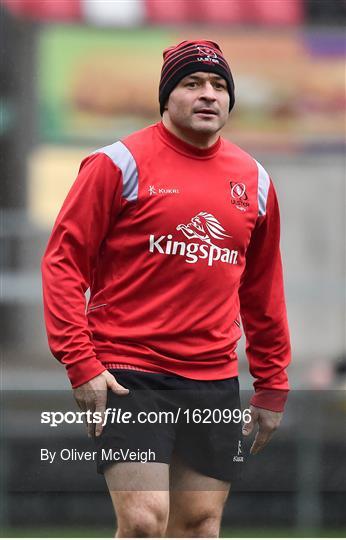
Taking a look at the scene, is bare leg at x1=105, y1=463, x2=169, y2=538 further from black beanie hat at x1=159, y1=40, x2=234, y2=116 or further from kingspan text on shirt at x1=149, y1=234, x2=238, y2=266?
black beanie hat at x1=159, y1=40, x2=234, y2=116

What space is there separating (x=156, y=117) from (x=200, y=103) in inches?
317

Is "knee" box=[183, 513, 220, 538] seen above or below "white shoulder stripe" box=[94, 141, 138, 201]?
below

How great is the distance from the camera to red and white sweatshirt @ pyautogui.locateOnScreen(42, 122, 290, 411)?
170 inches

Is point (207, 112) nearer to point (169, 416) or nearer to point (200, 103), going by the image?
point (200, 103)

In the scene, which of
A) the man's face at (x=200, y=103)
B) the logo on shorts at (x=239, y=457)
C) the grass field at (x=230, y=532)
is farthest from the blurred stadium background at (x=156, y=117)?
the man's face at (x=200, y=103)

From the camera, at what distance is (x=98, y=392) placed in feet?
13.9

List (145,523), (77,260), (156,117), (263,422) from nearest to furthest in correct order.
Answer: (145,523)
(77,260)
(263,422)
(156,117)

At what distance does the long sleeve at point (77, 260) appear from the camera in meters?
4.27

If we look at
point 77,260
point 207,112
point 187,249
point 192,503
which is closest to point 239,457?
point 192,503

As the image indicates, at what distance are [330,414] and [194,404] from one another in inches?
134

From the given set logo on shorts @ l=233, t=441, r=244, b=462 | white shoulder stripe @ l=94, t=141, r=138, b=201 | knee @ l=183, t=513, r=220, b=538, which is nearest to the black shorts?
logo on shorts @ l=233, t=441, r=244, b=462

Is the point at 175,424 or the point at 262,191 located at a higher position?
the point at 262,191

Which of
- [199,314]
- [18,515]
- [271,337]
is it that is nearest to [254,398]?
[271,337]

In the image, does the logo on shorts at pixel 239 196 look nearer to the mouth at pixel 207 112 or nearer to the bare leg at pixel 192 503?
the mouth at pixel 207 112
